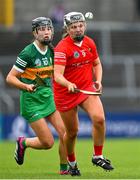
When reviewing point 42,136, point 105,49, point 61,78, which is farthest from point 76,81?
point 105,49

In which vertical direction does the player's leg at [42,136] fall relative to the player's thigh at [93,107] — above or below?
below

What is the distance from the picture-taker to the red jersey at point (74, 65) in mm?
14570

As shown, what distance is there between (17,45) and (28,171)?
15.8 metres

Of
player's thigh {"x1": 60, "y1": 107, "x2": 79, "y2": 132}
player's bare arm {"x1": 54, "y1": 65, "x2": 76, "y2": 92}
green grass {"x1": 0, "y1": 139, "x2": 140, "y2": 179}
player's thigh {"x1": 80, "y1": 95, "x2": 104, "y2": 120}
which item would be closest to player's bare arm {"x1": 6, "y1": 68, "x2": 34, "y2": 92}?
player's bare arm {"x1": 54, "y1": 65, "x2": 76, "y2": 92}

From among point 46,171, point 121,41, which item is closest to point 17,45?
point 121,41

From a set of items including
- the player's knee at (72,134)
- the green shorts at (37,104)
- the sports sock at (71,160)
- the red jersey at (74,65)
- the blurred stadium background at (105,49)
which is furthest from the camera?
the blurred stadium background at (105,49)

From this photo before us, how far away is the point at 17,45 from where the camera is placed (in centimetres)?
3131

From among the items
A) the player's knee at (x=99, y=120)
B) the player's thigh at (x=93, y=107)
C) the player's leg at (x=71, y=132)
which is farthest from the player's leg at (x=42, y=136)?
the player's knee at (x=99, y=120)

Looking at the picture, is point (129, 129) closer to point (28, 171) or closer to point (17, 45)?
point (17, 45)

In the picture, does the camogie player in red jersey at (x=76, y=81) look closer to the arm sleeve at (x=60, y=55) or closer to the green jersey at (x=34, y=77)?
the arm sleeve at (x=60, y=55)

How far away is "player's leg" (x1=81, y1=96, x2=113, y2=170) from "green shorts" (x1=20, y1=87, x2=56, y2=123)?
780 millimetres

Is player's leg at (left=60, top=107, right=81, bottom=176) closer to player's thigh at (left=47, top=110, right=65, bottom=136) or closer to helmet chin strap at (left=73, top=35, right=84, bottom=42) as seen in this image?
player's thigh at (left=47, top=110, right=65, bottom=136)

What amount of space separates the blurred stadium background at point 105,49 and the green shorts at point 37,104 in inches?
495

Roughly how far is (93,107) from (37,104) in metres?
1.15
